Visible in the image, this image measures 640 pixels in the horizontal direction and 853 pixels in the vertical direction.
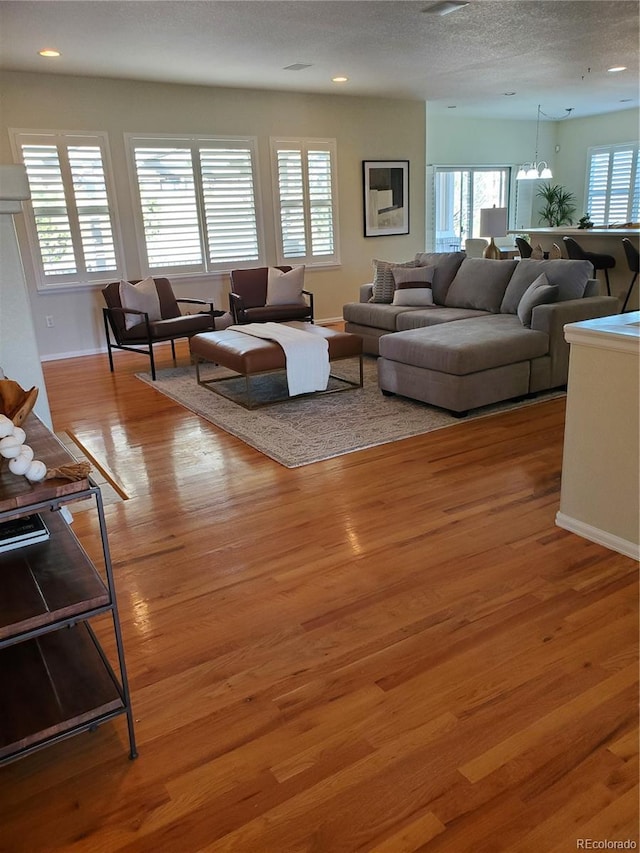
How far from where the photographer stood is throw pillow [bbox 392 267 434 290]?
5883 mm

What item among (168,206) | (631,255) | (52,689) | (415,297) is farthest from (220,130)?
(52,689)

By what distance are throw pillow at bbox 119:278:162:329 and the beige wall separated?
906 mm

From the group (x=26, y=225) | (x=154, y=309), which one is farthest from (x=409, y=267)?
(x=26, y=225)

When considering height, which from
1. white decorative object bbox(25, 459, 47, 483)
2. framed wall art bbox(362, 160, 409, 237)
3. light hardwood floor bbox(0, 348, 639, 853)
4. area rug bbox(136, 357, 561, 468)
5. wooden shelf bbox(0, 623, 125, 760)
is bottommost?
light hardwood floor bbox(0, 348, 639, 853)

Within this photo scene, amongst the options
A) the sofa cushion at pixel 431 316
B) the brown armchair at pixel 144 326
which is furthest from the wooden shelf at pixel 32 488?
the brown armchair at pixel 144 326

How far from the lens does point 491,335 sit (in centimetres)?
436

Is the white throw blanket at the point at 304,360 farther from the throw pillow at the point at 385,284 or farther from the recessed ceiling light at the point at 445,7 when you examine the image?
the recessed ceiling light at the point at 445,7

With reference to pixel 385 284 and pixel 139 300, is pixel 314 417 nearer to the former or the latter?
pixel 385 284

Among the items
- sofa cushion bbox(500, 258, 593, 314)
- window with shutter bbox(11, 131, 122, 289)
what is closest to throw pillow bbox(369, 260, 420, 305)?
sofa cushion bbox(500, 258, 593, 314)

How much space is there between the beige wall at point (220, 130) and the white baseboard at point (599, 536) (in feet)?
17.6

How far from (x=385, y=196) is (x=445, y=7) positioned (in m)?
3.92

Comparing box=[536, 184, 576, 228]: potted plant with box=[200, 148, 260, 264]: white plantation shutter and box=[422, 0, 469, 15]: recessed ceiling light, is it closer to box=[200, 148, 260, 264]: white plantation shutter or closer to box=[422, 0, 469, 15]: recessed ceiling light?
box=[200, 148, 260, 264]: white plantation shutter

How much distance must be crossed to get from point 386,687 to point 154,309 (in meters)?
4.88

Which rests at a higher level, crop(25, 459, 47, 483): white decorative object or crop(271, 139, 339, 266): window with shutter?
crop(271, 139, 339, 266): window with shutter
